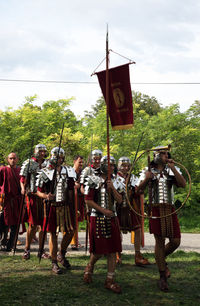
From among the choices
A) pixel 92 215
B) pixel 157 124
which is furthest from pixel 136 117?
pixel 92 215

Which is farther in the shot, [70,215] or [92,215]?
[70,215]

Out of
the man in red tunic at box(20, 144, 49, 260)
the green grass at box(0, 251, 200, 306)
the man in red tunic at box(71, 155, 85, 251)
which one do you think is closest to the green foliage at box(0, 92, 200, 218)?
the man in red tunic at box(71, 155, 85, 251)

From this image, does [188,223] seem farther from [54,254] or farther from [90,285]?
[90,285]

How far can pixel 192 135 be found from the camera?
52.5 feet

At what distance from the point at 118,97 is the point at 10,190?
3.72 meters

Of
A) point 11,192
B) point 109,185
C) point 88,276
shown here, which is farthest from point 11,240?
point 109,185

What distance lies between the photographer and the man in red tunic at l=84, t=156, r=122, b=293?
495cm

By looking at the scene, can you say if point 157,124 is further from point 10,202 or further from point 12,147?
point 10,202

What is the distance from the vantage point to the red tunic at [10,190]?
797 cm

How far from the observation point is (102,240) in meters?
5.00

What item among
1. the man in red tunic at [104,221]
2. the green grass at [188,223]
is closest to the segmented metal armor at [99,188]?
the man in red tunic at [104,221]

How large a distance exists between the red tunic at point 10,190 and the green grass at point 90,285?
1.39 metres

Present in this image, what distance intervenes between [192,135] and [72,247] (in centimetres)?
938

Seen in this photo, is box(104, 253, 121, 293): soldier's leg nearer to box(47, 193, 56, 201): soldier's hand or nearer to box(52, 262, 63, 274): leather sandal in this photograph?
box(52, 262, 63, 274): leather sandal
